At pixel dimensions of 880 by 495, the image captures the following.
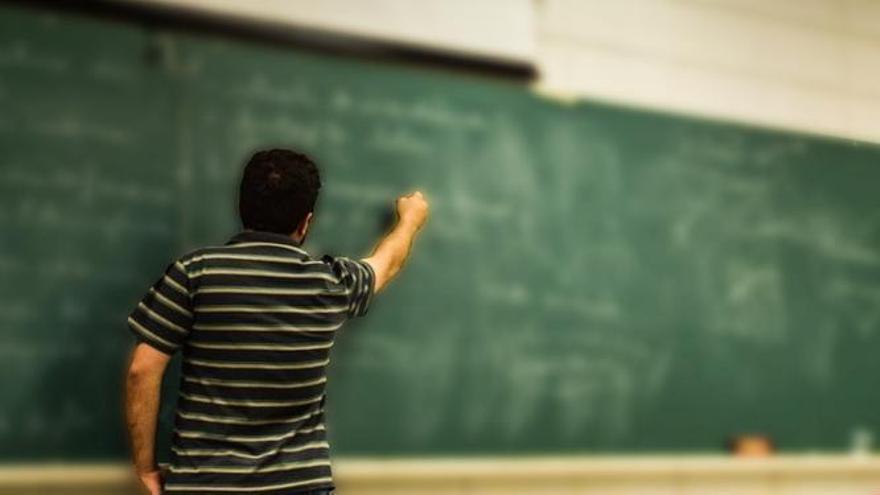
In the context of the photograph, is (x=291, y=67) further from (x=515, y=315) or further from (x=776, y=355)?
(x=776, y=355)

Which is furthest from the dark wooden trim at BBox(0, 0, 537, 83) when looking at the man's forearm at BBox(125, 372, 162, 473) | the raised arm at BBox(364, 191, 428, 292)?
the man's forearm at BBox(125, 372, 162, 473)

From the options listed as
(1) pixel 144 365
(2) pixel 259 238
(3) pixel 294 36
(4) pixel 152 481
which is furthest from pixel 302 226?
(3) pixel 294 36

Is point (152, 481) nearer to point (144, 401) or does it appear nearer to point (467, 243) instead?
point (144, 401)

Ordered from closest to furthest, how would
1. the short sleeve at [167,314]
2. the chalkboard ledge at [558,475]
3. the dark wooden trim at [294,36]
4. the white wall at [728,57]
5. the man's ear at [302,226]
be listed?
1. the short sleeve at [167,314]
2. the man's ear at [302,226]
3. the chalkboard ledge at [558,475]
4. the dark wooden trim at [294,36]
5. the white wall at [728,57]

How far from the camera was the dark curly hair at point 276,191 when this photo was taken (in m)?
1.60

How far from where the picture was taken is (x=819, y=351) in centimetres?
295

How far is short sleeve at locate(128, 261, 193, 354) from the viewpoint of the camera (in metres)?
1.54

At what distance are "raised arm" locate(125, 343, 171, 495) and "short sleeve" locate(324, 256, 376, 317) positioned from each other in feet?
1.18

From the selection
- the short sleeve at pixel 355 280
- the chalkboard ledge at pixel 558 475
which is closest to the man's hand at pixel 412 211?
the short sleeve at pixel 355 280

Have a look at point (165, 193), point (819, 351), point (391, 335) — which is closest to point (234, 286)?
point (165, 193)

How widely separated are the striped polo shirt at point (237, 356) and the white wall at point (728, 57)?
4.55 ft

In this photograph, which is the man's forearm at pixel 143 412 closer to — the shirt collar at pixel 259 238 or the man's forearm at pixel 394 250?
the shirt collar at pixel 259 238

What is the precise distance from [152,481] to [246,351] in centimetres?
32

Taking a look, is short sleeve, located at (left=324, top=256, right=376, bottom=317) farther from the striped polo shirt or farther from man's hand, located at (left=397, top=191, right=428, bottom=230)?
man's hand, located at (left=397, top=191, right=428, bottom=230)
